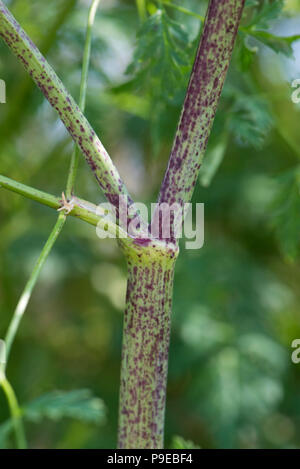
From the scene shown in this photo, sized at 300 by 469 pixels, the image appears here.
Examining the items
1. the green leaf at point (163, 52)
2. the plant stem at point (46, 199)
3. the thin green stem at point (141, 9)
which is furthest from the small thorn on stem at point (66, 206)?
the thin green stem at point (141, 9)

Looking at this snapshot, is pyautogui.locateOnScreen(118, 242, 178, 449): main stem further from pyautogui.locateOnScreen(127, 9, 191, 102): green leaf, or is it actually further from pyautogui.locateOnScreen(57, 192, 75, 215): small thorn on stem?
pyautogui.locateOnScreen(127, 9, 191, 102): green leaf

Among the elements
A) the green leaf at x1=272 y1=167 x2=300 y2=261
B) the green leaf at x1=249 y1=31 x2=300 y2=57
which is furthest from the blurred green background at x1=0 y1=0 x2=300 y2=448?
the green leaf at x1=249 y1=31 x2=300 y2=57

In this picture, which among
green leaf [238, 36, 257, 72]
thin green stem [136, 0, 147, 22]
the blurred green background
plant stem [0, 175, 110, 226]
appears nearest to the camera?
plant stem [0, 175, 110, 226]

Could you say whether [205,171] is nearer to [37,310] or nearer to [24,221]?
[24,221]

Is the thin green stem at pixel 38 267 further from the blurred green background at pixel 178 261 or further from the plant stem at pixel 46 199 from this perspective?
the blurred green background at pixel 178 261

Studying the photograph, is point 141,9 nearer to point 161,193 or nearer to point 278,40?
point 278,40

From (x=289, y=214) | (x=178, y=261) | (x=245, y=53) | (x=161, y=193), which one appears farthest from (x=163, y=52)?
(x=178, y=261)
